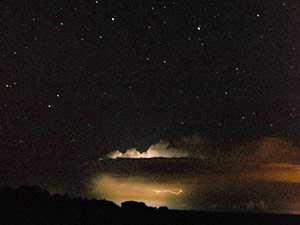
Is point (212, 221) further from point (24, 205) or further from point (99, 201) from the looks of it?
point (24, 205)

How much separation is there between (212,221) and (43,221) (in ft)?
8.24

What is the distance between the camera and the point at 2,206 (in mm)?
8266

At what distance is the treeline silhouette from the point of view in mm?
7930

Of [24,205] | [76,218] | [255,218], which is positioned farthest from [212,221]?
[24,205]

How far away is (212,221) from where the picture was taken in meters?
8.23

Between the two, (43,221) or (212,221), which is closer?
(43,221)

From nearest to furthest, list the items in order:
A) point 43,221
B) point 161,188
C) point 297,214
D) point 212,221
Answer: point 43,221
point 212,221
point 297,214
point 161,188

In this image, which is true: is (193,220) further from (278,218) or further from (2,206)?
(2,206)

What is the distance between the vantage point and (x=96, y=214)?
826 cm

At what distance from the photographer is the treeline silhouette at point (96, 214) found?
7.93 meters

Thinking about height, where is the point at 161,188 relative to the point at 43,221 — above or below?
above

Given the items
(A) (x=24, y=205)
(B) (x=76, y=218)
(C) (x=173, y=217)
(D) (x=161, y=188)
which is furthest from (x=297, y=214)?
(A) (x=24, y=205)

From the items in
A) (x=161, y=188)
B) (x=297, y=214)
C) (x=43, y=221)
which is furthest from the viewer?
(x=161, y=188)

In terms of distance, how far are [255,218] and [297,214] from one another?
2.36 ft
